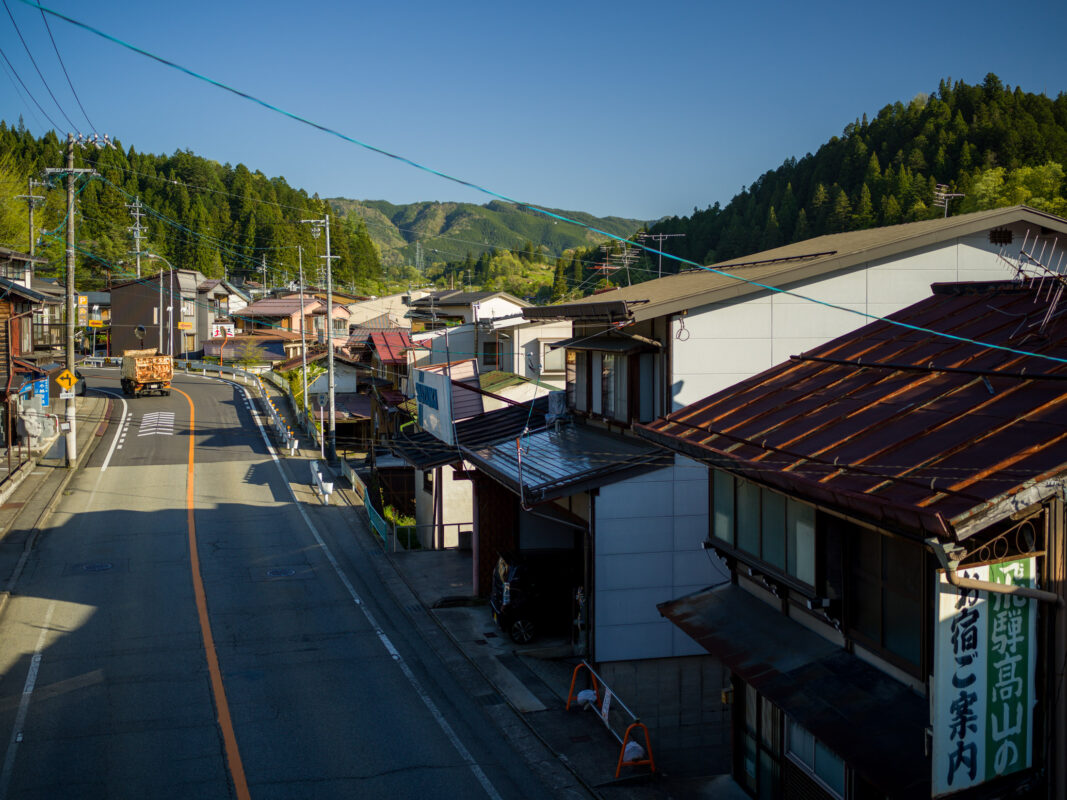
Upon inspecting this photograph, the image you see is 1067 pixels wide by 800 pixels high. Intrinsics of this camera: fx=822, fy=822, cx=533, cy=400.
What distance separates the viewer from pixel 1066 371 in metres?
8.16

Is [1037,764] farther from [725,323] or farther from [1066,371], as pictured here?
[725,323]

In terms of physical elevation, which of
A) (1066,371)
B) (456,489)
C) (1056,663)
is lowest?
(456,489)

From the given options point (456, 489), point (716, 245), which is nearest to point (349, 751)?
point (456, 489)

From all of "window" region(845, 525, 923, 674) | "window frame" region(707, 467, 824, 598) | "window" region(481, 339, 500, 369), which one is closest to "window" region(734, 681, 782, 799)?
"window frame" region(707, 467, 824, 598)

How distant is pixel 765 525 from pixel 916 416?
2664 mm

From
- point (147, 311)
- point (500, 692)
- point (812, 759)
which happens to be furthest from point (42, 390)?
point (147, 311)

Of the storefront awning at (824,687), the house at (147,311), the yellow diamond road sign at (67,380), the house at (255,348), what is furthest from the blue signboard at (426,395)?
the house at (147,311)

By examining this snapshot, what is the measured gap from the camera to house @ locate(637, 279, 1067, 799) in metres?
6.53

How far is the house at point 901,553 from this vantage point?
6.53 meters

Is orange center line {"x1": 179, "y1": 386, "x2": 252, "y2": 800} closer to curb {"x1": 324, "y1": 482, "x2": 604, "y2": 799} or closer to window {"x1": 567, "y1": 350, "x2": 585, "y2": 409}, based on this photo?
curb {"x1": 324, "y1": 482, "x2": 604, "y2": 799}

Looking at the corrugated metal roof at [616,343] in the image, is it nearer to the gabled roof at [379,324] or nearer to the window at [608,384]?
the window at [608,384]

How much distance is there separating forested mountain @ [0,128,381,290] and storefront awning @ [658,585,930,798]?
8771cm

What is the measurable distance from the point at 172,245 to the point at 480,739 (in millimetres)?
125929

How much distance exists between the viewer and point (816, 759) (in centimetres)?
936
